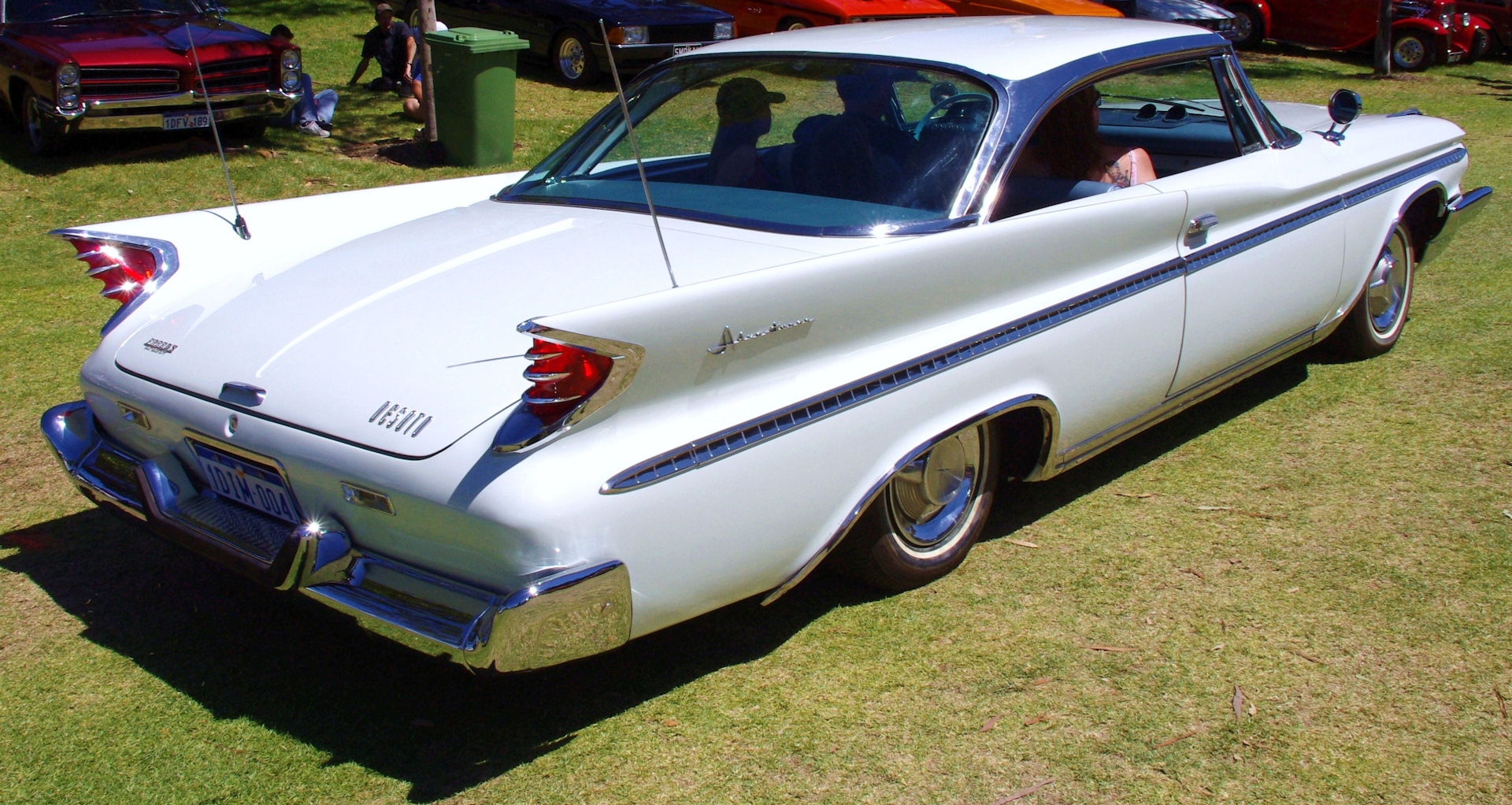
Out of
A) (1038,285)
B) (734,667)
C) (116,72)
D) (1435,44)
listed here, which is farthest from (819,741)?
(1435,44)

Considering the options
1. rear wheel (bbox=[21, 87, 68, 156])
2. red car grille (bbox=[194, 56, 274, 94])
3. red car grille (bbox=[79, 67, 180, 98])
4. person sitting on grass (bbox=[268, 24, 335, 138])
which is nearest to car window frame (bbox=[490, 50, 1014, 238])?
red car grille (bbox=[79, 67, 180, 98])

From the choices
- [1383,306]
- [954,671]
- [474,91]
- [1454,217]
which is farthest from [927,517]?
[474,91]

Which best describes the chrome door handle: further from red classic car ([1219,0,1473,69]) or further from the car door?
red classic car ([1219,0,1473,69])

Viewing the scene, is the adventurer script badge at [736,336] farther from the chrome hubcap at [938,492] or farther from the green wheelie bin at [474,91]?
the green wheelie bin at [474,91]

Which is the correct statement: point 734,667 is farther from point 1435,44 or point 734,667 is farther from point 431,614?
point 1435,44

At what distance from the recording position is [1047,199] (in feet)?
12.2

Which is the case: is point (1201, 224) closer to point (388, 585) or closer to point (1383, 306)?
point (1383, 306)

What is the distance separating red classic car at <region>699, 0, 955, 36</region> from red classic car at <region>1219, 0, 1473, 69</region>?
625 cm

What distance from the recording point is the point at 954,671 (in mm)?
2994

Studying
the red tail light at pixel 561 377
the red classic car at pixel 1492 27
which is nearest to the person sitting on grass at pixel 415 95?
the red tail light at pixel 561 377

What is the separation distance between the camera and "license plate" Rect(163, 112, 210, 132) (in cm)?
859

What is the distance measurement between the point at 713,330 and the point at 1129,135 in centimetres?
291

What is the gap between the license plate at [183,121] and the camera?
28.2 ft

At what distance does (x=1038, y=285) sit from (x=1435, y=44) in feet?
51.5
